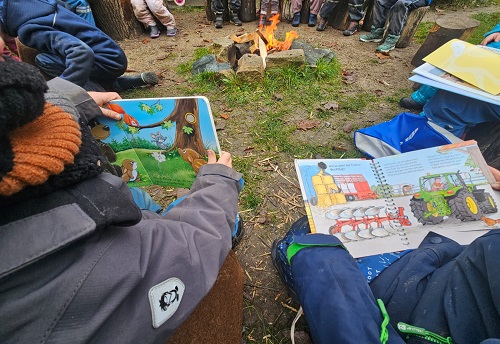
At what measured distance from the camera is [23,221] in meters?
0.57

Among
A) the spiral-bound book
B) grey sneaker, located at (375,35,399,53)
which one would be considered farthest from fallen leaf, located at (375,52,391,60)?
the spiral-bound book

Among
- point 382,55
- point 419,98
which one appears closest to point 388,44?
point 382,55

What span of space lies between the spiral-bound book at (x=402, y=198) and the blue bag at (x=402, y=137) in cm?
54

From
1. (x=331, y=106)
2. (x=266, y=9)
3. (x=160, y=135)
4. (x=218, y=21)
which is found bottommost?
(x=331, y=106)

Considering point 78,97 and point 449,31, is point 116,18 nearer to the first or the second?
point 78,97

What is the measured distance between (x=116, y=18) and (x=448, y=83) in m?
4.69

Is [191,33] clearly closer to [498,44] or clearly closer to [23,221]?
[498,44]

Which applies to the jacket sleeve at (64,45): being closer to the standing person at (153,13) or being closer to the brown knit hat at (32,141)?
the brown knit hat at (32,141)

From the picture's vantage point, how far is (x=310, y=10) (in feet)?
16.9

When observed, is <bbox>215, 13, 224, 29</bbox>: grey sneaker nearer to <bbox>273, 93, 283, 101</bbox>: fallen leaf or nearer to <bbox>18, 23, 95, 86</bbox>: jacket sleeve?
<bbox>273, 93, 283, 101</bbox>: fallen leaf

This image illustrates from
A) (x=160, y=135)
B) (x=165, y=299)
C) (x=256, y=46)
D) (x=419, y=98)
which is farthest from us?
(x=256, y=46)

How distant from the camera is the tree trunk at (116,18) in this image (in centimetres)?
432

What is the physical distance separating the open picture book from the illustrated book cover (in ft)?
5.27

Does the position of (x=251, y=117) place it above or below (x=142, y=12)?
below
